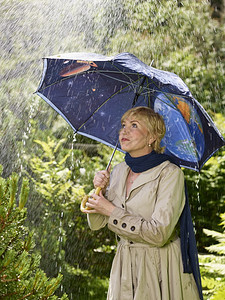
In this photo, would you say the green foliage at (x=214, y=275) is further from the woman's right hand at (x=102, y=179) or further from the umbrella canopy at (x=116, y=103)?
the woman's right hand at (x=102, y=179)

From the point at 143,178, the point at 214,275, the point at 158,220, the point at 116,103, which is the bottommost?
the point at 214,275

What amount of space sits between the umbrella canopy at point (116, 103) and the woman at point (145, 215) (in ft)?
1.02

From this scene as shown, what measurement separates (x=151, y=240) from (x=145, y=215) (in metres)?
0.16

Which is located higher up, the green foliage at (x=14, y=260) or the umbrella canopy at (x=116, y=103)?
the umbrella canopy at (x=116, y=103)

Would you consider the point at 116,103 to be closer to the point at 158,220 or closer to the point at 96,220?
the point at 96,220

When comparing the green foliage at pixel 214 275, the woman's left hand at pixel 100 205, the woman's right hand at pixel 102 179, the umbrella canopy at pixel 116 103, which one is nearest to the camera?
the woman's left hand at pixel 100 205

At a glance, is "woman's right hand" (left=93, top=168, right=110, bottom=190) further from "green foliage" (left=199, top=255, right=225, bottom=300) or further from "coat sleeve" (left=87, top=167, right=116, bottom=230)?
"green foliage" (left=199, top=255, right=225, bottom=300)

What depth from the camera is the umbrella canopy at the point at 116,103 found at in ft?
9.46

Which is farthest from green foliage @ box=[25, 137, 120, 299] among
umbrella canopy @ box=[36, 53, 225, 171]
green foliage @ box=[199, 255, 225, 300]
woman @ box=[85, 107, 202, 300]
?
woman @ box=[85, 107, 202, 300]

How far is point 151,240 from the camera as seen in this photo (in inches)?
94.3

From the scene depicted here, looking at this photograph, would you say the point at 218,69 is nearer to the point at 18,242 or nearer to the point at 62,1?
the point at 62,1


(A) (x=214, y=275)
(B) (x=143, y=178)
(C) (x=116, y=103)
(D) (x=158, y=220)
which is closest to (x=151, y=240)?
(D) (x=158, y=220)

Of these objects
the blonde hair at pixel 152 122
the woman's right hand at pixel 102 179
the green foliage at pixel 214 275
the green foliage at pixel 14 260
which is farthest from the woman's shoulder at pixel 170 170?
the green foliage at pixel 214 275

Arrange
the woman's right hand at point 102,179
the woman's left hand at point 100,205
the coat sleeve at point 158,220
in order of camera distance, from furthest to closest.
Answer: the woman's right hand at point 102,179 → the woman's left hand at point 100,205 → the coat sleeve at point 158,220
